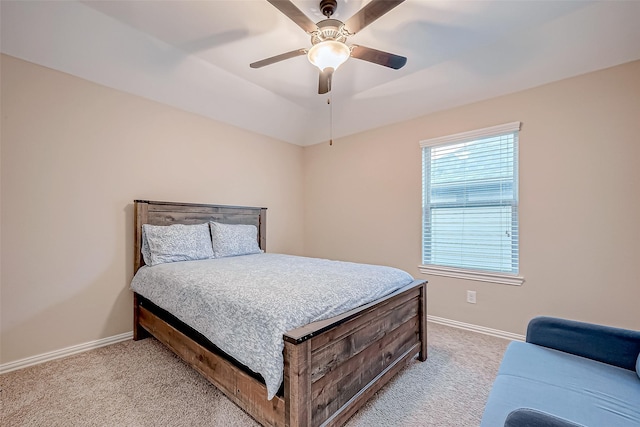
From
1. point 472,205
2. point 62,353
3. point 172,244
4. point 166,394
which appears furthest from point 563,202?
point 62,353

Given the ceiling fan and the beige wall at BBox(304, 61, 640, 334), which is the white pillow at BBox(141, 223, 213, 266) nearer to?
the ceiling fan

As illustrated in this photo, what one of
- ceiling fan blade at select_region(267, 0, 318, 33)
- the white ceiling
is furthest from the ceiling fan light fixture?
→ the white ceiling

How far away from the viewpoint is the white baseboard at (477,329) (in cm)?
267

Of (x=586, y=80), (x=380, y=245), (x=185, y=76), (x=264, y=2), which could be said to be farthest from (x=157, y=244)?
(x=586, y=80)

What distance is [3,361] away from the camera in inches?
82.5

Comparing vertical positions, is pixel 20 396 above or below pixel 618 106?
below

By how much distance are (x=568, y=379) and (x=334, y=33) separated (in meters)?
2.31

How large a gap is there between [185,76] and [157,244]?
177 cm

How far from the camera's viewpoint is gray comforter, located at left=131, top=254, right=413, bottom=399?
4.34 feet

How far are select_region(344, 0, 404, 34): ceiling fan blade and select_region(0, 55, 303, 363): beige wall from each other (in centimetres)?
233

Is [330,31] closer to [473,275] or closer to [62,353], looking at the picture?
[473,275]

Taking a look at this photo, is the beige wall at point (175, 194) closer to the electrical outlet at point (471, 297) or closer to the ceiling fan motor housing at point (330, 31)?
the electrical outlet at point (471, 297)

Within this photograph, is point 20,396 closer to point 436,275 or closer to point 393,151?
point 436,275

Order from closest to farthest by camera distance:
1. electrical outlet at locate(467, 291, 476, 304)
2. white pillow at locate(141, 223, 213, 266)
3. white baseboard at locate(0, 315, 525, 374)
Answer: white baseboard at locate(0, 315, 525, 374), white pillow at locate(141, 223, 213, 266), electrical outlet at locate(467, 291, 476, 304)
